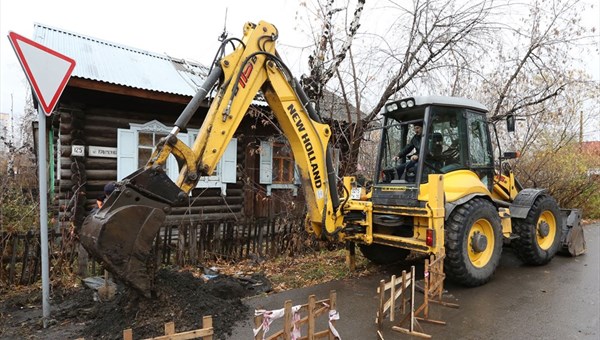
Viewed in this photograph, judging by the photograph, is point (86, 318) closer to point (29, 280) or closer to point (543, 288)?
point (29, 280)

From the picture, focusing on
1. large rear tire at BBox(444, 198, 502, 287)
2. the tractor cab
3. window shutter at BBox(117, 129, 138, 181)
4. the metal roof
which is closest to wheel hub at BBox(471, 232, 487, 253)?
large rear tire at BBox(444, 198, 502, 287)

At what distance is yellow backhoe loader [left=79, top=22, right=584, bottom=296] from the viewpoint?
3330 mm

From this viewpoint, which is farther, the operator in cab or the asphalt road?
the operator in cab

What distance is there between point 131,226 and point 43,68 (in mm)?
2016

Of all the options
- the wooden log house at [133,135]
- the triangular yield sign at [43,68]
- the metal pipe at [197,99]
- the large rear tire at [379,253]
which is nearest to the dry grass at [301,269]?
the large rear tire at [379,253]

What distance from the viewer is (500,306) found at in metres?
4.71

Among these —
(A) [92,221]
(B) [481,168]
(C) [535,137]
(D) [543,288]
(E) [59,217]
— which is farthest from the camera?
(C) [535,137]

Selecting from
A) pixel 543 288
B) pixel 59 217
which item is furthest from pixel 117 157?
pixel 543 288

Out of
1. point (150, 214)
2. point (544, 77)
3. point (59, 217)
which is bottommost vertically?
point (59, 217)

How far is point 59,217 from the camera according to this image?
8.25 m

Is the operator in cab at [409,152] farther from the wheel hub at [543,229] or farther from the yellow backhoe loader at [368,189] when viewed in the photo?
the wheel hub at [543,229]

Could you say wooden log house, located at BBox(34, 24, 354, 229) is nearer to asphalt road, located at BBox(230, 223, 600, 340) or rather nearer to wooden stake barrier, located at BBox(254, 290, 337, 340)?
asphalt road, located at BBox(230, 223, 600, 340)

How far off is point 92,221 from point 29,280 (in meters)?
2.92

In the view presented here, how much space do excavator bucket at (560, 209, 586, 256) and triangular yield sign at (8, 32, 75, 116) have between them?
872 cm
